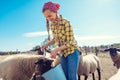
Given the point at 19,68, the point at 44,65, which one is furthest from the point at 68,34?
the point at 19,68

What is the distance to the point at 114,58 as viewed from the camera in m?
12.7

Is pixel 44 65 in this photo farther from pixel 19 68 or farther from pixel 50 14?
pixel 19 68

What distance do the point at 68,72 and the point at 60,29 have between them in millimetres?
735

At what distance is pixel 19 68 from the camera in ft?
22.0

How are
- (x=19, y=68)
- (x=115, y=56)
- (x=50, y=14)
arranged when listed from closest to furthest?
(x=50, y=14) < (x=19, y=68) < (x=115, y=56)

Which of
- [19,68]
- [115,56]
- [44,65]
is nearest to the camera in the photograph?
[44,65]

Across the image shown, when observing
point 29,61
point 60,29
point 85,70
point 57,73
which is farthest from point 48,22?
point 85,70

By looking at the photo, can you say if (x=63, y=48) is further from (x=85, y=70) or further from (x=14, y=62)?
(x=85, y=70)

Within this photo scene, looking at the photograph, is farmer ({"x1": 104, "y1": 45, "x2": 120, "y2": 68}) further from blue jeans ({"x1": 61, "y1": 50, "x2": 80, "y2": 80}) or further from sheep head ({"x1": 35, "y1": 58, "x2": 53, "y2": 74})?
blue jeans ({"x1": 61, "y1": 50, "x2": 80, "y2": 80})

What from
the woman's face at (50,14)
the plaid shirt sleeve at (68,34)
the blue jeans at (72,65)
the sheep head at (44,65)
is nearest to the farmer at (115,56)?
the sheep head at (44,65)

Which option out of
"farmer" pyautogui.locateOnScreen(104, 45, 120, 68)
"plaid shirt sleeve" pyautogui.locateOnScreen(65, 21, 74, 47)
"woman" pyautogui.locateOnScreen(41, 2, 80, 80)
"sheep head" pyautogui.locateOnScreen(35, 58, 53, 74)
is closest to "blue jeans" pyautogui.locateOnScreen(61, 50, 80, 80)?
"woman" pyautogui.locateOnScreen(41, 2, 80, 80)

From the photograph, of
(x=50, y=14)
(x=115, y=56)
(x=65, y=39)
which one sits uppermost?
Result: (x=50, y=14)

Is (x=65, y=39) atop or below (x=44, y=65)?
atop

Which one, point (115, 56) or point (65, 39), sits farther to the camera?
point (115, 56)
